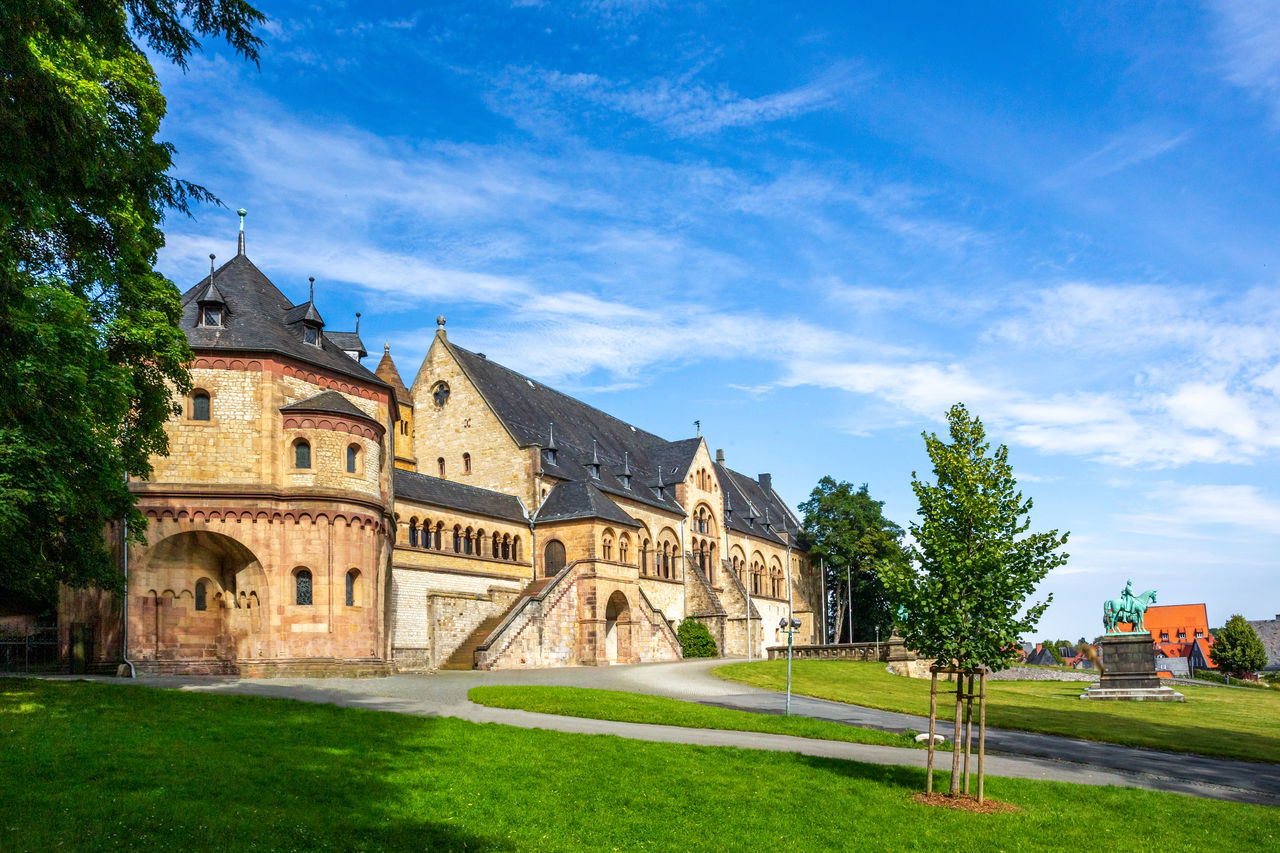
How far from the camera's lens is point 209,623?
96.4ft

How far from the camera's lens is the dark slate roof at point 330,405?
30797 millimetres

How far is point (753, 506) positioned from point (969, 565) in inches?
2414

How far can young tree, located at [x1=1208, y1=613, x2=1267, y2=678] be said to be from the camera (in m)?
77.3

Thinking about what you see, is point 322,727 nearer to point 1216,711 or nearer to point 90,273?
point 90,273

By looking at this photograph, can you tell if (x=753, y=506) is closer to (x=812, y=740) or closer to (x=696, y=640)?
(x=696, y=640)

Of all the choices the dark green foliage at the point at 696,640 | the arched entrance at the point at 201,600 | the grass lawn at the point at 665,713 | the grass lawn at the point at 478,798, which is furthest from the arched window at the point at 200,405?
the dark green foliage at the point at 696,640

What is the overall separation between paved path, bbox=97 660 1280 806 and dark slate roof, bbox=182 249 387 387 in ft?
34.0

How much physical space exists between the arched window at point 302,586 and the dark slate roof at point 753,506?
1520 inches

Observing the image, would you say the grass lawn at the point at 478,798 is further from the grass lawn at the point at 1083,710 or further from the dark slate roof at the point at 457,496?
A: the dark slate roof at the point at 457,496

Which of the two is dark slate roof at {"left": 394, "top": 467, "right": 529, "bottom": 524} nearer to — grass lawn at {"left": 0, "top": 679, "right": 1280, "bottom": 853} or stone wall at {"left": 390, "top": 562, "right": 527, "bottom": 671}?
stone wall at {"left": 390, "top": 562, "right": 527, "bottom": 671}

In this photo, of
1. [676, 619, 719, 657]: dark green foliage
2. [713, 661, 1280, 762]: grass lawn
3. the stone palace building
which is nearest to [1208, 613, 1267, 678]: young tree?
[713, 661, 1280, 762]: grass lawn

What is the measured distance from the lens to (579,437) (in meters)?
57.3

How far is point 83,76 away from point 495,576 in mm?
28417

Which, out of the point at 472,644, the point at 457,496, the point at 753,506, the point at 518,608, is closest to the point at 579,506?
the point at 457,496
